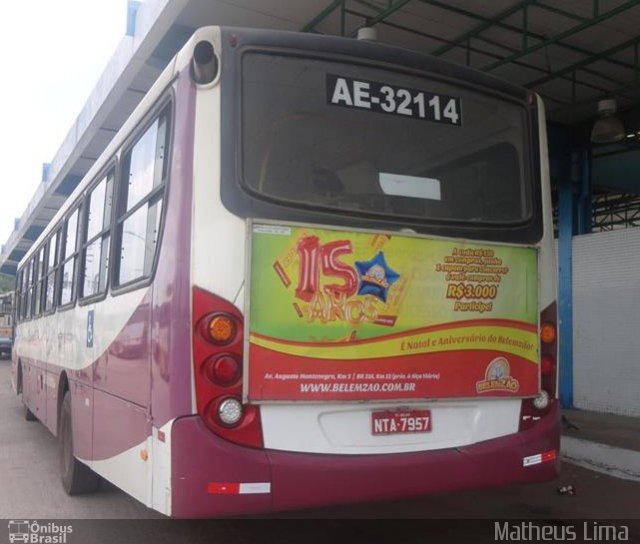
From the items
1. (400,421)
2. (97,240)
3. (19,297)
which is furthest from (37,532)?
(19,297)

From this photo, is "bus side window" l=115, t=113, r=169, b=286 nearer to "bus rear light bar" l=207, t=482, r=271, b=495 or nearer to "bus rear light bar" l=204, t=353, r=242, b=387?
"bus rear light bar" l=204, t=353, r=242, b=387

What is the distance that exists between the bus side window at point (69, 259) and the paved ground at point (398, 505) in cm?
182

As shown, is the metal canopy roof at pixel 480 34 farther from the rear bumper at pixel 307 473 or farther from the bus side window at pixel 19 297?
the rear bumper at pixel 307 473

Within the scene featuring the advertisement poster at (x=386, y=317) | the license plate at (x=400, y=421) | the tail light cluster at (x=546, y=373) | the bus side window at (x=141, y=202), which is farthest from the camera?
the tail light cluster at (x=546, y=373)

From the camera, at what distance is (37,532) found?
5.11 meters

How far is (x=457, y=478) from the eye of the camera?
390 centimetres

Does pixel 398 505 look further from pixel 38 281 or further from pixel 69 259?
pixel 38 281

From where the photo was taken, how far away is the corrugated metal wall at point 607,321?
33.5 ft

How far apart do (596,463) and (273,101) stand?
5823 mm

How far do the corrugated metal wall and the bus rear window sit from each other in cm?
661

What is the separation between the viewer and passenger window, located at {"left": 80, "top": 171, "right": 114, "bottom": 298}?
5219 mm

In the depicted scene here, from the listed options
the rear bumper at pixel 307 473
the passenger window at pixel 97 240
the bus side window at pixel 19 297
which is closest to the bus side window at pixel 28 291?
the bus side window at pixel 19 297

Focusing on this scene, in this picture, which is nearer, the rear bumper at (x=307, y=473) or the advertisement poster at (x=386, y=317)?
the rear bumper at (x=307, y=473)

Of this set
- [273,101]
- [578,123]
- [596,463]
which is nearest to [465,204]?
[273,101]
